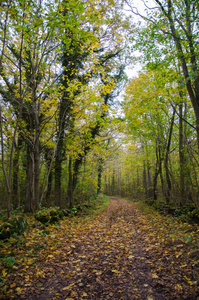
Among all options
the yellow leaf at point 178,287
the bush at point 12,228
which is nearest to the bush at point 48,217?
the bush at point 12,228

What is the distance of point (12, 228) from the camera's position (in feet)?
16.1

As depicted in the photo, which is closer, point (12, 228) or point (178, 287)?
point (178, 287)

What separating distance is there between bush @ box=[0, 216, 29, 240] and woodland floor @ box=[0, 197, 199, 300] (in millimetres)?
598

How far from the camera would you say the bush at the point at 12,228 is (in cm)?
459

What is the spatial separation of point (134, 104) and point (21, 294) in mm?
10357

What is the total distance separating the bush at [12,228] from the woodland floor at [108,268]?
0.60 metres

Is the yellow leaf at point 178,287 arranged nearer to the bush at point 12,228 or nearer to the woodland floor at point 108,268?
the woodland floor at point 108,268

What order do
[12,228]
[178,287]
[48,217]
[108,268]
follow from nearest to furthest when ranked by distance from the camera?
[178,287] → [108,268] → [12,228] → [48,217]

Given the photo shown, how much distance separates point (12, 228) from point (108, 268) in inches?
117

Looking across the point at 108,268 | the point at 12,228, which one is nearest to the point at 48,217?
the point at 12,228

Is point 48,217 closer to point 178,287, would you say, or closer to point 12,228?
point 12,228

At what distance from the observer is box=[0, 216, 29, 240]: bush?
181 inches

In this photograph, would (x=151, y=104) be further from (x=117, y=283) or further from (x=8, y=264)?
(x=8, y=264)

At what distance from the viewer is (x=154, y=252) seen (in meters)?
4.61
